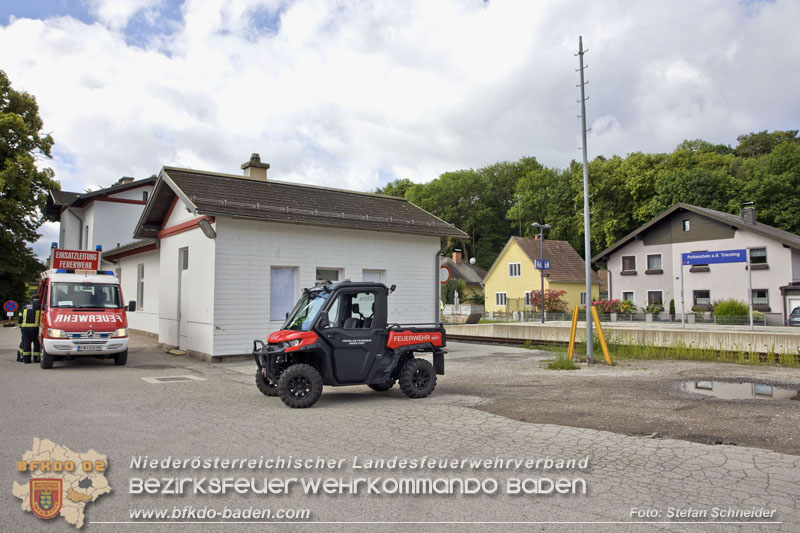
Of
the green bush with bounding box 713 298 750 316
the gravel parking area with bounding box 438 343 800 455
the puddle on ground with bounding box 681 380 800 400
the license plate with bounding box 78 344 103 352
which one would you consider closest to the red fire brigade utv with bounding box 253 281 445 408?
the gravel parking area with bounding box 438 343 800 455

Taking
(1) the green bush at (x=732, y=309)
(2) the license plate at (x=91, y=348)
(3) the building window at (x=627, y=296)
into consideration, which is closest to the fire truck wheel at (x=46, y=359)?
(2) the license plate at (x=91, y=348)

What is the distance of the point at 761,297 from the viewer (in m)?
41.4

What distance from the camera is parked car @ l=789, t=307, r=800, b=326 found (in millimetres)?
35688

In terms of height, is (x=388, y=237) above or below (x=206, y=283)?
above

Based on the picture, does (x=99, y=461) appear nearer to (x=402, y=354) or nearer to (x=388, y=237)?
(x=402, y=354)

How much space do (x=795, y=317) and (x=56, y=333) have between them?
1566 inches

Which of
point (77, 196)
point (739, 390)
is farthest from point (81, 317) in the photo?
point (77, 196)

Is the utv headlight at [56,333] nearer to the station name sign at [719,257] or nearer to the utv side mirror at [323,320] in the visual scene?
the utv side mirror at [323,320]

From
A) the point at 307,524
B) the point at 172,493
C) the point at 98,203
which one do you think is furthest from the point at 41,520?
the point at 98,203

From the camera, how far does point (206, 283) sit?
50.4 ft

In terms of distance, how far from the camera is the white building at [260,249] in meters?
15.2

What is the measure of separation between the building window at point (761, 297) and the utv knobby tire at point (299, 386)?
4210 cm

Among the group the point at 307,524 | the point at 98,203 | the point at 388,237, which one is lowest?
the point at 307,524

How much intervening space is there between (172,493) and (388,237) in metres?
14.0
